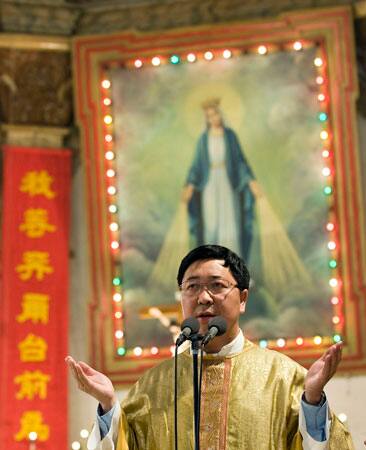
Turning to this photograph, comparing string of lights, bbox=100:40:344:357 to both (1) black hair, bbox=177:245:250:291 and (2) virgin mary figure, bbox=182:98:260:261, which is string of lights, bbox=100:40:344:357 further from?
(1) black hair, bbox=177:245:250:291

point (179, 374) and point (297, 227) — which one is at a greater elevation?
point (297, 227)

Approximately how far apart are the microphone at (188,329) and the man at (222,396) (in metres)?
0.27

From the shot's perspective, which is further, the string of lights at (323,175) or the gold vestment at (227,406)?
the string of lights at (323,175)

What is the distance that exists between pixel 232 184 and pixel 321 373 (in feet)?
11.9

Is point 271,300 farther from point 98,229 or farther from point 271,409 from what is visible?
point 271,409

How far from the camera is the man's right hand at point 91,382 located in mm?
4113

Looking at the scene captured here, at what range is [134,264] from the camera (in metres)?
7.56

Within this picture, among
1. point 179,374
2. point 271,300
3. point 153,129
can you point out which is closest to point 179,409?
point 179,374

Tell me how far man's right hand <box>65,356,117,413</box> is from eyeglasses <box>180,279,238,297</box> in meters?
0.47

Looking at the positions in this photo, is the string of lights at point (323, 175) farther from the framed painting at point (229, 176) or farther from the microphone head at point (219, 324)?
the microphone head at point (219, 324)

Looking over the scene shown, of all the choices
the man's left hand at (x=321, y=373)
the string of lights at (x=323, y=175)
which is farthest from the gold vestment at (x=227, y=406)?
the string of lights at (x=323, y=175)

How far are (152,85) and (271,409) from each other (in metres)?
3.82

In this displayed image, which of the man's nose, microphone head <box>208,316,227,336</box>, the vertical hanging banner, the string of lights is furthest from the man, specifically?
the vertical hanging banner

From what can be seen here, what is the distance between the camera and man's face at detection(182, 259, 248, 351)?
14.0ft
